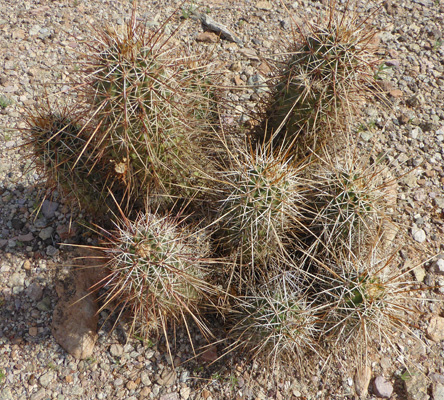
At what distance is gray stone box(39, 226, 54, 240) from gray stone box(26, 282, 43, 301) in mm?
382

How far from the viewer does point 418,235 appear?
338 centimetres

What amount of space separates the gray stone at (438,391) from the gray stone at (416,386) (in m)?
0.05

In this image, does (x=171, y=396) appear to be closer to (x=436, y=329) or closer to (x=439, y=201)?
(x=436, y=329)

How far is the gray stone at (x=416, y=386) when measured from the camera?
8.87ft

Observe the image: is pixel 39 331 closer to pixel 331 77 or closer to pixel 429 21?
pixel 331 77

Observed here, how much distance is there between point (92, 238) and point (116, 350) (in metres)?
0.88

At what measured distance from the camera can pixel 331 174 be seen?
2447mm

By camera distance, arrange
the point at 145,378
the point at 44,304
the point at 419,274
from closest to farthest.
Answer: the point at 145,378 → the point at 44,304 → the point at 419,274

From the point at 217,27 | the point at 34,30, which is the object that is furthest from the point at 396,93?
the point at 34,30

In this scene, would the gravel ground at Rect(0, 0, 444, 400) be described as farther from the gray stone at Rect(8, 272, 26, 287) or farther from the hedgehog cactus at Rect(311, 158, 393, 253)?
the hedgehog cactus at Rect(311, 158, 393, 253)

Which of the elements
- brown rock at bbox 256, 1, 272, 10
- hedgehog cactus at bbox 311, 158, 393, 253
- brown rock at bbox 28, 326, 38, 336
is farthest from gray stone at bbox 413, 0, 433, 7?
brown rock at bbox 28, 326, 38, 336

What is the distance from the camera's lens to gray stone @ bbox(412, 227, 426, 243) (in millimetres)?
3367

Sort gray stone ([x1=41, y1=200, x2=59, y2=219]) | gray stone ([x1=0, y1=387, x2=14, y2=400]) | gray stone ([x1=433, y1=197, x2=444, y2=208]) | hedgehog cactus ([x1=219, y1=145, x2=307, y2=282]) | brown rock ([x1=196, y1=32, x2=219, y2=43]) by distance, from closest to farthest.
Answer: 1. hedgehog cactus ([x1=219, y1=145, x2=307, y2=282])
2. gray stone ([x1=0, y1=387, x2=14, y2=400])
3. gray stone ([x1=41, y1=200, x2=59, y2=219])
4. gray stone ([x1=433, y1=197, x2=444, y2=208])
5. brown rock ([x1=196, y1=32, x2=219, y2=43])

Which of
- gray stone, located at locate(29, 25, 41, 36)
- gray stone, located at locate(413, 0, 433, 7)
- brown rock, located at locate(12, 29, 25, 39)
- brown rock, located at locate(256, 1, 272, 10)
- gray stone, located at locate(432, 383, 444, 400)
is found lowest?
brown rock, located at locate(12, 29, 25, 39)
